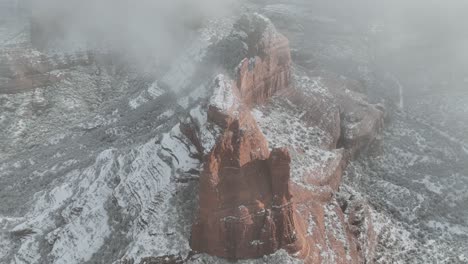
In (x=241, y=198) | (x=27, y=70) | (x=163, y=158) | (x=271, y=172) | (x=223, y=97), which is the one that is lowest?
(x=27, y=70)

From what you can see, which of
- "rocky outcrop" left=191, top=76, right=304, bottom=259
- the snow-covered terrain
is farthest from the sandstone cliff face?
the snow-covered terrain

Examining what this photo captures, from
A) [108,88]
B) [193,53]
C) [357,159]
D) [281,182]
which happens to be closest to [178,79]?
[193,53]

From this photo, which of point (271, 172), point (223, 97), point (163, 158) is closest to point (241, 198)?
point (271, 172)

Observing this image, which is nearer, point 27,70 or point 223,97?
point 223,97

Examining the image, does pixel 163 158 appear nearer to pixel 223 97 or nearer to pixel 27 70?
pixel 223 97

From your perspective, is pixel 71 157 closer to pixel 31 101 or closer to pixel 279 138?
pixel 31 101

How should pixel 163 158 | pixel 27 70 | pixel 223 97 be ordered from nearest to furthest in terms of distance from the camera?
pixel 223 97 < pixel 163 158 < pixel 27 70

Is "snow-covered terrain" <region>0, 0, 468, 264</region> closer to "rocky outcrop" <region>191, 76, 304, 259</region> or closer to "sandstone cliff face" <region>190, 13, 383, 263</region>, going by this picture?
"sandstone cliff face" <region>190, 13, 383, 263</region>

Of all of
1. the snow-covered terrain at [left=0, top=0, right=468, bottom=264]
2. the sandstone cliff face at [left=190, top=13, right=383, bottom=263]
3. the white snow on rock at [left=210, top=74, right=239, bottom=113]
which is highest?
the white snow on rock at [left=210, top=74, right=239, bottom=113]
